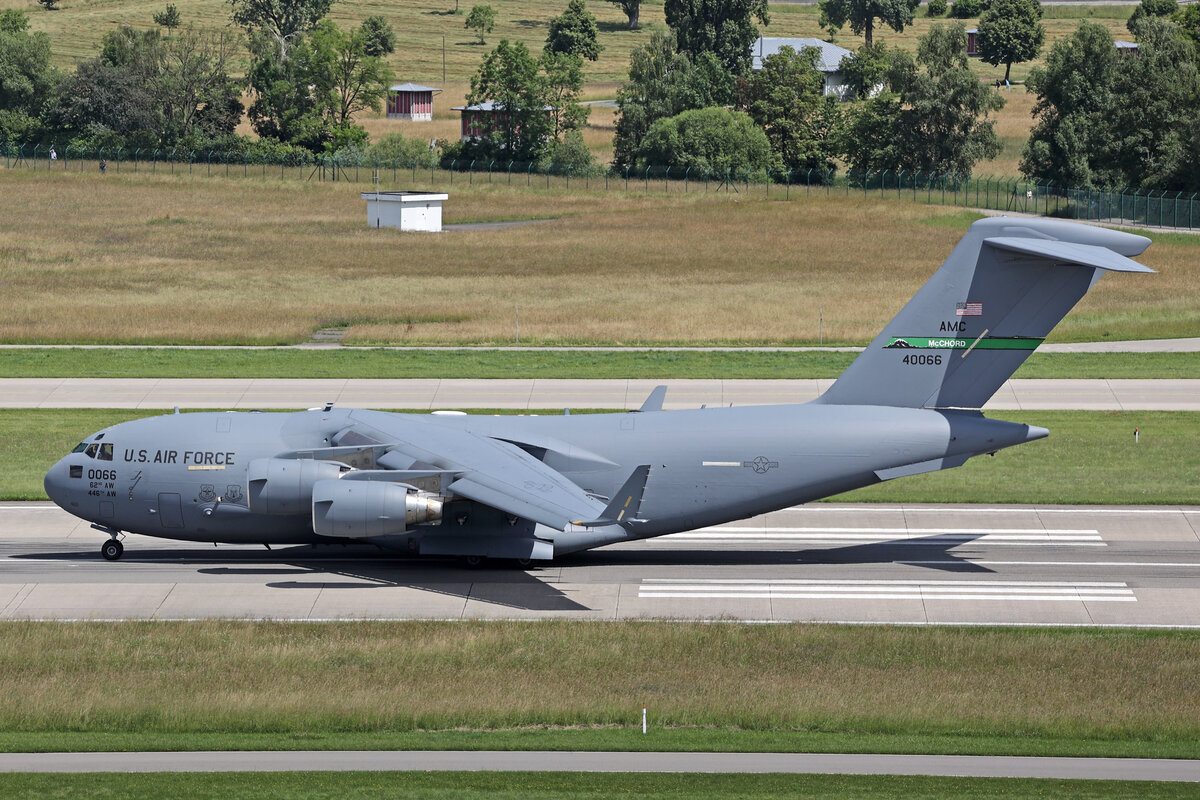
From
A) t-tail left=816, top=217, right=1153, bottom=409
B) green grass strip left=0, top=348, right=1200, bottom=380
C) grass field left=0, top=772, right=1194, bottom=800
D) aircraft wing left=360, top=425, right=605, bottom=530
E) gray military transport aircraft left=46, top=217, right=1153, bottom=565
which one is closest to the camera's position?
grass field left=0, top=772, right=1194, bottom=800

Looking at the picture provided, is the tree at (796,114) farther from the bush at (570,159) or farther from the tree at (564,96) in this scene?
the tree at (564,96)

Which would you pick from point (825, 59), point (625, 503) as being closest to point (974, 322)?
point (625, 503)

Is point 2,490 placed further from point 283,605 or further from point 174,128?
point 174,128

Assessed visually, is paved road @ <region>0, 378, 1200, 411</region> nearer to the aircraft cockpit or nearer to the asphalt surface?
the asphalt surface

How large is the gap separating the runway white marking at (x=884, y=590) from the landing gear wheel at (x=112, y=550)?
1146cm

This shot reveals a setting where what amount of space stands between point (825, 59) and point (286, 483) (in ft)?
561

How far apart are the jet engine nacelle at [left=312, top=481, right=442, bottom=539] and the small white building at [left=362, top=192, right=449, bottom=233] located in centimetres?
7662

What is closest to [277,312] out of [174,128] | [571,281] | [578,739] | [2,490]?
[571,281]

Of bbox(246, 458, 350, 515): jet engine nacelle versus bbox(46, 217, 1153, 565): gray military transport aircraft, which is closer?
bbox(246, 458, 350, 515): jet engine nacelle

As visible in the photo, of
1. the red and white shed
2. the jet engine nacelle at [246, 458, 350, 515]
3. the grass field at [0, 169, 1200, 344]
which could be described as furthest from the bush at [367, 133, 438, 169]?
the jet engine nacelle at [246, 458, 350, 515]

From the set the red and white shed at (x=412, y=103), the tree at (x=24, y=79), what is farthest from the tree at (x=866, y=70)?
the tree at (x=24, y=79)

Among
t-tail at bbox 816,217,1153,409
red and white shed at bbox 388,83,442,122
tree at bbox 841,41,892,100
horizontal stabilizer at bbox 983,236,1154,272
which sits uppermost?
tree at bbox 841,41,892,100

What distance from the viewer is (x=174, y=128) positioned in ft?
486

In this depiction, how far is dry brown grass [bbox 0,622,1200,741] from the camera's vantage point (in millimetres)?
20672
